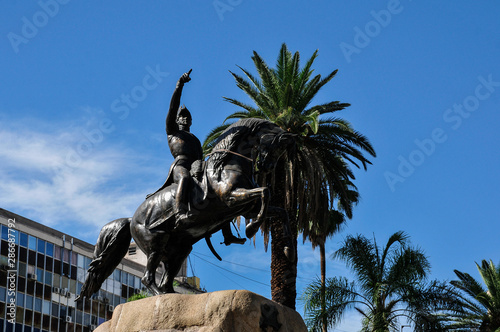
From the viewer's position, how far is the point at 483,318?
33.7m

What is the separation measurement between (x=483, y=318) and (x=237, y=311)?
82.3ft

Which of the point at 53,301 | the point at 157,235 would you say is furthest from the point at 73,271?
the point at 157,235

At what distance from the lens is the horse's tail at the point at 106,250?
13211mm

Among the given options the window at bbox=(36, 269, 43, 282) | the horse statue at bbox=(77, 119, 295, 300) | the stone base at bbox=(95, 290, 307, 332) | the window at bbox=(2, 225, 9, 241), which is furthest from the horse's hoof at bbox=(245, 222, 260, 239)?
the window at bbox=(36, 269, 43, 282)

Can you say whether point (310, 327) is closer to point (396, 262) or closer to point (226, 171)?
point (396, 262)

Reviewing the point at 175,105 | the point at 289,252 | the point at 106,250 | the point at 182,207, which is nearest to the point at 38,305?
the point at 106,250

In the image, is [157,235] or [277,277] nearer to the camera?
[157,235]

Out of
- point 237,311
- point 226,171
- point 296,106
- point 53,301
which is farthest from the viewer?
point 53,301

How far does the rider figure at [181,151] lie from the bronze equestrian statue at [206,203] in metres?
0.02

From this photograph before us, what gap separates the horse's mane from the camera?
12.2 meters

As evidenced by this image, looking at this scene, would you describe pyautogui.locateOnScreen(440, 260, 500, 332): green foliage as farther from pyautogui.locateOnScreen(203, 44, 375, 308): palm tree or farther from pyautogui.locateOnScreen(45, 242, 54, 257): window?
pyautogui.locateOnScreen(45, 242, 54, 257): window

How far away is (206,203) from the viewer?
12078 mm

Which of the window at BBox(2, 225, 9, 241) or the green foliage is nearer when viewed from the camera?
the green foliage

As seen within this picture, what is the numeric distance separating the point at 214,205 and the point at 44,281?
44669mm
